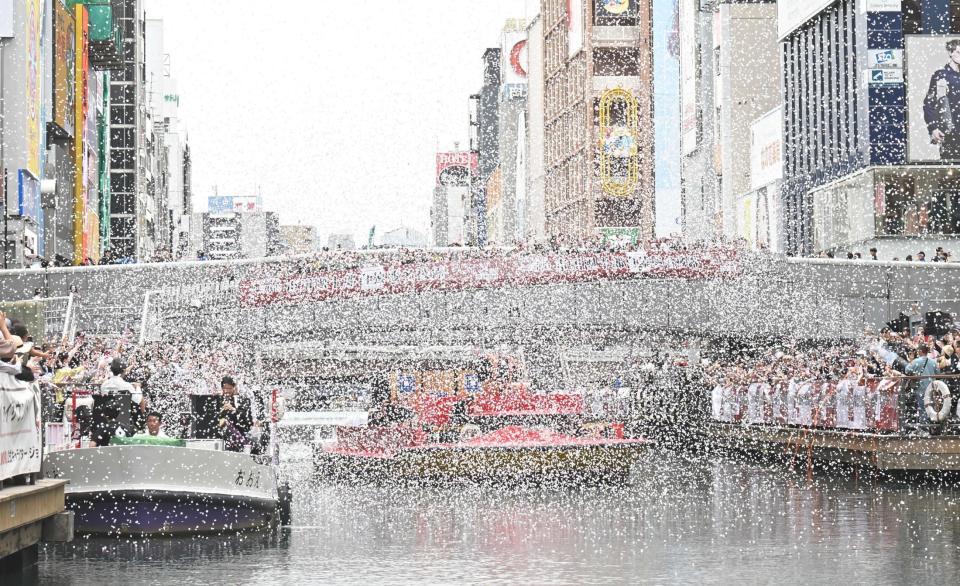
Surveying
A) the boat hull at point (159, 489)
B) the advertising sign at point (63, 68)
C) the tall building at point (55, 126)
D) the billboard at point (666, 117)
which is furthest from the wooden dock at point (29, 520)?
the billboard at point (666, 117)

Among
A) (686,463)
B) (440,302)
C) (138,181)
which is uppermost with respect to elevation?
(138,181)

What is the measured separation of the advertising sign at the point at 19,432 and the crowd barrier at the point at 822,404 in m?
18.0

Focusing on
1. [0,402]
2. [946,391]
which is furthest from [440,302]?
[0,402]

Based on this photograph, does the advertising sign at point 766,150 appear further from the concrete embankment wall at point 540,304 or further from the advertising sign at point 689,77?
the concrete embankment wall at point 540,304

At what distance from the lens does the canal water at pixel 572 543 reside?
1753 centimetres

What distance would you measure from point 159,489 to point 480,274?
51.1m

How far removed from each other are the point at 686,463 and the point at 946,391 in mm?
11523

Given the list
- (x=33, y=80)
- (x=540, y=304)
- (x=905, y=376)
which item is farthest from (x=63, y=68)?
(x=905, y=376)

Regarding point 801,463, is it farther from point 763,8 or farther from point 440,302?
point 763,8

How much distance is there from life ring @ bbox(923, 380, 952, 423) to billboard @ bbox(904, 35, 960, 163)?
58.6 metres

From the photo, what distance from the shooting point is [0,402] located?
603 inches

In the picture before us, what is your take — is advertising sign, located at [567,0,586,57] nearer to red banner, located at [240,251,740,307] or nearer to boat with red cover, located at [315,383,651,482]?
red banner, located at [240,251,740,307]

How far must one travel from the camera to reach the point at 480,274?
7150 centimetres

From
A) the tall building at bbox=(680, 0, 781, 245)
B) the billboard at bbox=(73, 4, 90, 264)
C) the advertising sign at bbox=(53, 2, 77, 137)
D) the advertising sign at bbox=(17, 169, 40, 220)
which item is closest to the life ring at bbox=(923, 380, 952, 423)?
the advertising sign at bbox=(17, 169, 40, 220)
